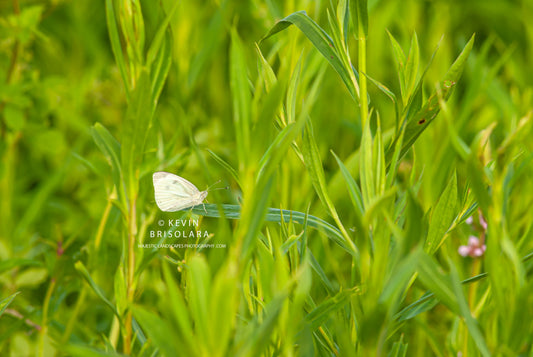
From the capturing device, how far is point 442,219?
612 mm

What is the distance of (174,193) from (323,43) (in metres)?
0.27

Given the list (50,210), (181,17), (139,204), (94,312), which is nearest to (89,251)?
(139,204)

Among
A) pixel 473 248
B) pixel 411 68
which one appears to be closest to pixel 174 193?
pixel 411 68

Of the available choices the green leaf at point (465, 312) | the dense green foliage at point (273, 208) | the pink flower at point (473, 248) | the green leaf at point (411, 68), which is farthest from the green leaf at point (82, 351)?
the pink flower at point (473, 248)

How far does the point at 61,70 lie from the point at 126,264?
1.23m

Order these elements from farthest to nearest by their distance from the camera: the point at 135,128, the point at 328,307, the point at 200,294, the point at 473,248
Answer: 1. the point at 473,248
2. the point at 135,128
3. the point at 328,307
4. the point at 200,294

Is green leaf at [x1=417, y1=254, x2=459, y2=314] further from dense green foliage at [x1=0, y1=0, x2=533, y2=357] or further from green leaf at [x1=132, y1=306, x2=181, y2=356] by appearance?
green leaf at [x1=132, y1=306, x2=181, y2=356]

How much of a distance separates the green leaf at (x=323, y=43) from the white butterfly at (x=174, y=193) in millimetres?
208

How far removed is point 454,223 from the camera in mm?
614

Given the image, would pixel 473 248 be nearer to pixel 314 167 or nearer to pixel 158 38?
pixel 314 167

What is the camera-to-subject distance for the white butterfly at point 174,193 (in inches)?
26.8

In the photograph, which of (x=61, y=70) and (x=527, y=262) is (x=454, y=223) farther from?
(x=61, y=70)

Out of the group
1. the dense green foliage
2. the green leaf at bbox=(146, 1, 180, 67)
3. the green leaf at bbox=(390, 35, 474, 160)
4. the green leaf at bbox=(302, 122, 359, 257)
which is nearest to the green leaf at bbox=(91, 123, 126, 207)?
the dense green foliage

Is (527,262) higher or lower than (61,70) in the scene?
lower
